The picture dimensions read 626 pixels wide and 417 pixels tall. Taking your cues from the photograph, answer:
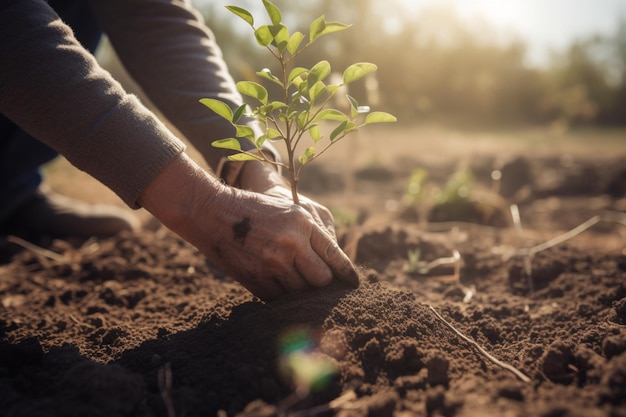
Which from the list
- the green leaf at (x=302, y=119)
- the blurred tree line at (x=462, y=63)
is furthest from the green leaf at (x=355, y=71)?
the blurred tree line at (x=462, y=63)

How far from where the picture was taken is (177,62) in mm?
2215

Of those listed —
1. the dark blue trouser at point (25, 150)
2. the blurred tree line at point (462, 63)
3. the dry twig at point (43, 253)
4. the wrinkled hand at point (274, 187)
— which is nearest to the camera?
the wrinkled hand at point (274, 187)

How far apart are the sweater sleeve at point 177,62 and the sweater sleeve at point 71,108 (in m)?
0.50

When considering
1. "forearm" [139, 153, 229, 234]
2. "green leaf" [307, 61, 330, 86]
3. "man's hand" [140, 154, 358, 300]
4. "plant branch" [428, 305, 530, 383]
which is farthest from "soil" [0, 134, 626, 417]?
"green leaf" [307, 61, 330, 86]

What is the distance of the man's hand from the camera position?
157 cm

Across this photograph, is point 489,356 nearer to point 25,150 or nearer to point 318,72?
point 318,72

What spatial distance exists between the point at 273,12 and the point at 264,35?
7 cm

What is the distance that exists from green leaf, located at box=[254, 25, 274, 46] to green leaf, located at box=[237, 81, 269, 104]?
13 centimetres

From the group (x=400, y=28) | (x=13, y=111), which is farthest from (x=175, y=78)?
(x=400, y=28)

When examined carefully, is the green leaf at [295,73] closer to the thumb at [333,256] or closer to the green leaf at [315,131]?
the green leaf at [315,131]

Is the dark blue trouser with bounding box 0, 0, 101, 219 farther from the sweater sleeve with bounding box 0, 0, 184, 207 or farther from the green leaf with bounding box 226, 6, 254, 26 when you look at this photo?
the green leaf with bounding box 226, 6, 254, 26

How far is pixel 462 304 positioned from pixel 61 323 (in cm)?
163

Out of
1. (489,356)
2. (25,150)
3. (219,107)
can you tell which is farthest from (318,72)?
(25,150)

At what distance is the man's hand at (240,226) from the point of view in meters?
1.57
